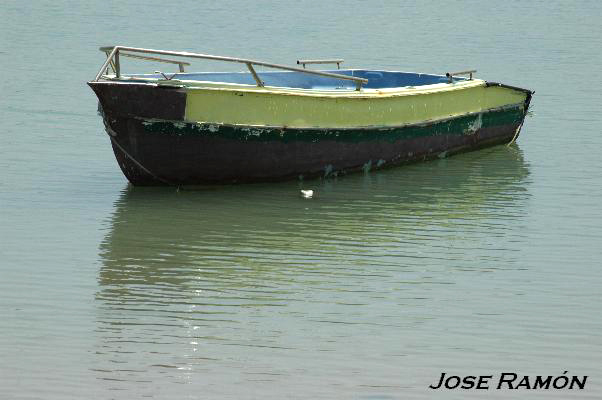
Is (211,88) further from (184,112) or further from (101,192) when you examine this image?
(101,192)

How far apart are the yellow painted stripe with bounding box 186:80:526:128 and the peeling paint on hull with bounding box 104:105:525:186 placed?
0.13 meters

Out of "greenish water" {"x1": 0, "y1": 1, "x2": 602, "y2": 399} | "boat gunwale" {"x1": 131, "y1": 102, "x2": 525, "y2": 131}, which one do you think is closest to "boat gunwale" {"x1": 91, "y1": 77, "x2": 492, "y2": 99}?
"boat gunwale" {"x1": 131, "y1": 102, "x2": 525, "y2": 131}

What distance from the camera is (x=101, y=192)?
1762 centimetres

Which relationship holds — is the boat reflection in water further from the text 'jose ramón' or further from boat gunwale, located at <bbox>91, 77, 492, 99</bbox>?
boat gunwale, located at <bbox>91, 77, 492, 99</bbox>

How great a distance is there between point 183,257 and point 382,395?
15.9 feet

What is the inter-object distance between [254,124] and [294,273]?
158 inches

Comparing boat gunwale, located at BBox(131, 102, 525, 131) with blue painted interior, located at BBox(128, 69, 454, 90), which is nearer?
boat gunwale, located at BBox(131, 102, 525, 131)

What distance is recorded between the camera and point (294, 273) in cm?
1368

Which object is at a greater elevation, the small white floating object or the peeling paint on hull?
the peeling paint on hull

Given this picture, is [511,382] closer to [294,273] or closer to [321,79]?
[294,273]

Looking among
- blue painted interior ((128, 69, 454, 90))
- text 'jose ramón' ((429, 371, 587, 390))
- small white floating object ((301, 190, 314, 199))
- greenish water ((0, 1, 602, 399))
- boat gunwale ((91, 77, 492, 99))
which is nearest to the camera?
text 'jose ramón' ((429, 371, 587, 390))

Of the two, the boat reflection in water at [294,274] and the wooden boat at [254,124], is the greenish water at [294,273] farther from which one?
the wooden boat at [254,124]

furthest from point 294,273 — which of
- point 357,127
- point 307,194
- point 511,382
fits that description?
point 357,127

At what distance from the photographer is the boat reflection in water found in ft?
34.7
